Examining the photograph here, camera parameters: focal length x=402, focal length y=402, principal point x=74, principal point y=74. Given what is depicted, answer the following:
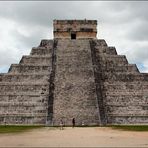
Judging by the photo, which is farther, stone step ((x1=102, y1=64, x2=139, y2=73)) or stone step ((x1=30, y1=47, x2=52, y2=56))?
stone step ((x1=30, y1=47, x2=52, y2=56))

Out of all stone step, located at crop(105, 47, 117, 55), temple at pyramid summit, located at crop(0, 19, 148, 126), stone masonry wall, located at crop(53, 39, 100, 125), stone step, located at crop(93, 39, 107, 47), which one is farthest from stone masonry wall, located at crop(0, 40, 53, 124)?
stone step, located at crop(105, 47, 117, 55)

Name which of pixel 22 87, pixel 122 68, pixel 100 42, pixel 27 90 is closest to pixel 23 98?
pixel 27 90

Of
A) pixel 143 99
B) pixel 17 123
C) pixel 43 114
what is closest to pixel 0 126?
pixel 17 123

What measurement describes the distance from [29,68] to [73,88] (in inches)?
155

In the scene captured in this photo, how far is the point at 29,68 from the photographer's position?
2517cm

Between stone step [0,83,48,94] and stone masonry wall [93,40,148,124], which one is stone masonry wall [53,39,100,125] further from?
stone step [0,83,48,94]

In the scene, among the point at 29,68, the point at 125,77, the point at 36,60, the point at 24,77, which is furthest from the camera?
the point at 36,60

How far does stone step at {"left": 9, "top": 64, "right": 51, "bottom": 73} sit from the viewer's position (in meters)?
25.0

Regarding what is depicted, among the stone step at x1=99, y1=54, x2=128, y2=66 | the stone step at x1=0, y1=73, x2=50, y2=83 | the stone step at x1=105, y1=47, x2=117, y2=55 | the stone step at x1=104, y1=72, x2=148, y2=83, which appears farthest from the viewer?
the stone step at x1=105, y1=47, x2=117, y2=55

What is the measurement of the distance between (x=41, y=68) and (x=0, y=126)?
6192 mm

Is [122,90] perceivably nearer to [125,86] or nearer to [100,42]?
[125,86]

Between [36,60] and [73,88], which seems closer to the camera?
[73,88]

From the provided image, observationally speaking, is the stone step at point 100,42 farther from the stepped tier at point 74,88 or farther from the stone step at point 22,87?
A: the stone step at point 22,87

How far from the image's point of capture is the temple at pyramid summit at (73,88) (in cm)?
2077
